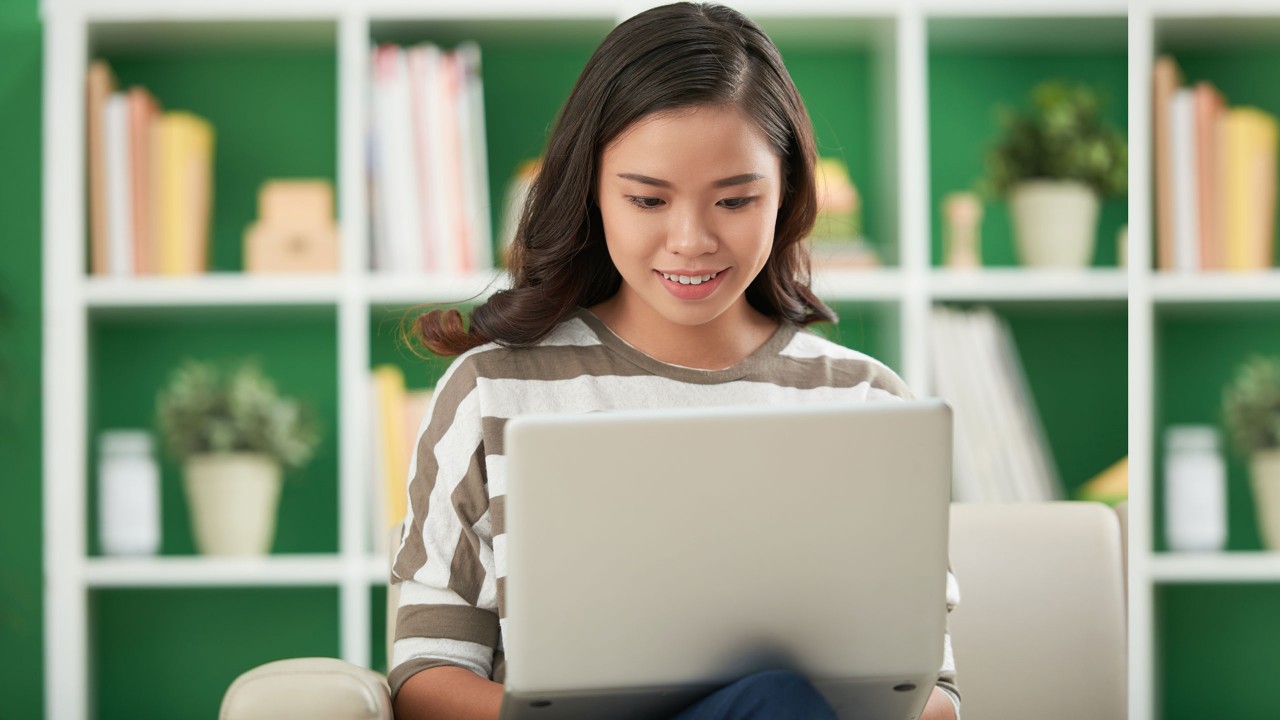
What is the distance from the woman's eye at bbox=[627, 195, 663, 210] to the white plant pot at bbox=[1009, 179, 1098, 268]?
1.33 m

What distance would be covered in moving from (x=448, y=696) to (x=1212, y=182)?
1694 mm

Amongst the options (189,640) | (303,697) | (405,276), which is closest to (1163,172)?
(405,276)

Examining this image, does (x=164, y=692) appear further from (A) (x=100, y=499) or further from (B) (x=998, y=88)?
(B) (x=998, y=88)

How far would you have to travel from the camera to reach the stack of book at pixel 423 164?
2385 millimetres

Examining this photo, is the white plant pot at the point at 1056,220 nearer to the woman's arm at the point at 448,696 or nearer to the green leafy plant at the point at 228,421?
the green leafy plant at the point at 228,421

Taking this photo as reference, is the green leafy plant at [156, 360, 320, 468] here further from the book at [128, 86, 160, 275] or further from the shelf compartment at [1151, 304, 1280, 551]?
the shelf compartment at [1151, 304, 1280, 551]

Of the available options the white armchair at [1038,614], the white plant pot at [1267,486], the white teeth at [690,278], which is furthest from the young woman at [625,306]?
the white plant pot at [1267,486]

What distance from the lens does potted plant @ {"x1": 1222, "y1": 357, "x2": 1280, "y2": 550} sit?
2.30 metres

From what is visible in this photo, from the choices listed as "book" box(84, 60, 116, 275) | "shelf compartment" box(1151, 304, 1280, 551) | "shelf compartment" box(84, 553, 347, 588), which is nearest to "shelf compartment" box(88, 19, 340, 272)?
"book" box(84, 60, 116, 275)

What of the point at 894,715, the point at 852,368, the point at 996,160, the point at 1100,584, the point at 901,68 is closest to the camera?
the point at 894,715

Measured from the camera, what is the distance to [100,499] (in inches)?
96.0

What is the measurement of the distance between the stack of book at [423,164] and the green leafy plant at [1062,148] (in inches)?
37.9

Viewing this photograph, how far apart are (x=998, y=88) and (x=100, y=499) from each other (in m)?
1.86

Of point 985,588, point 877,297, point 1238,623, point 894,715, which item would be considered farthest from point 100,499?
point 1238,623
